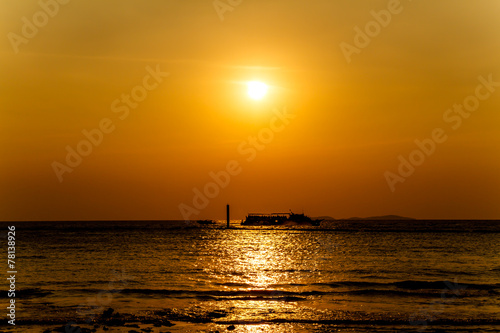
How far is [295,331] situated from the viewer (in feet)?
82.0

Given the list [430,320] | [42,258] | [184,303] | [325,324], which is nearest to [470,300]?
[430,320]

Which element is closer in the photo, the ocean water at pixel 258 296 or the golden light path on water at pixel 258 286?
the ocean water at pixel 258 296

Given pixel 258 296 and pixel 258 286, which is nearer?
pixel 258 296

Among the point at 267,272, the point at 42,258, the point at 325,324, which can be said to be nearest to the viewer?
the point at 325,324

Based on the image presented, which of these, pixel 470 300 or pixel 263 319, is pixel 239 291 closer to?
pixel 263 319

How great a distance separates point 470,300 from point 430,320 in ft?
25.0

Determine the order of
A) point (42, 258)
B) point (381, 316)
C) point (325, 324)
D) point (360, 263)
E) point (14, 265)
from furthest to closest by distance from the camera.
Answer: point (42, 258)
point (360, 263)
point (14, 265)
point (381, 316)
point (325, 324)

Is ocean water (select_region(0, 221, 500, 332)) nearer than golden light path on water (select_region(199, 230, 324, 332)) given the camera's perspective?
Yes

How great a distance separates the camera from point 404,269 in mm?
53656

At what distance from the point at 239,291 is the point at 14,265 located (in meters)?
29.4

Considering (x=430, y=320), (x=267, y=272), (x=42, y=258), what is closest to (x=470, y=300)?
(x=430, y=320)

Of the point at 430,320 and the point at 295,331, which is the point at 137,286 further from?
the point at 430,320

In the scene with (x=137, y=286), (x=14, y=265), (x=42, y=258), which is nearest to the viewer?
(x=137, y=286)

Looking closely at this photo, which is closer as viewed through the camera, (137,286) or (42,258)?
(137,286)
